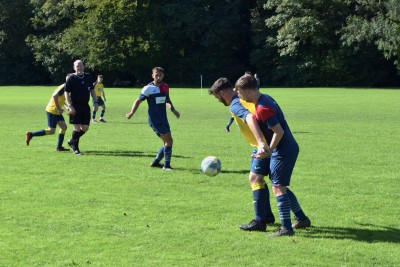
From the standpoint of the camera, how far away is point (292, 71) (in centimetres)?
6100

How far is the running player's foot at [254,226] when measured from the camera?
8.20 metres

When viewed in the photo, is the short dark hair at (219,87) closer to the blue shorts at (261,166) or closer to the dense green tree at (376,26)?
the blue shorts at (261,166)

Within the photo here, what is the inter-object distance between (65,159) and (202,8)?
52626mm

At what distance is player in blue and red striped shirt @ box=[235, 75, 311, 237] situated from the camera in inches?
296

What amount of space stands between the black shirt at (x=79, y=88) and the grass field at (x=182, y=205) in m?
1.26

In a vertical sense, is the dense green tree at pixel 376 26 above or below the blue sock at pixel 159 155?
above

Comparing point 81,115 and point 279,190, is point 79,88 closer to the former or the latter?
point 81,115

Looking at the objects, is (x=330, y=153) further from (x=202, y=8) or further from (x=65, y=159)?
(x=202, y=8)

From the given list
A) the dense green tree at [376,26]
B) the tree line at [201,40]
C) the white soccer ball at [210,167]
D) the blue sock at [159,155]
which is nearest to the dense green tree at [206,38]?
the tree line at [201,40]

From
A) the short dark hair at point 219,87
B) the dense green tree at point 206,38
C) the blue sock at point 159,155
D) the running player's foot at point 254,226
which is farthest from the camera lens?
the dense green tree at point 206,38

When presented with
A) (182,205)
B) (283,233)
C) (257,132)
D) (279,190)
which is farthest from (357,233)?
(182,205)

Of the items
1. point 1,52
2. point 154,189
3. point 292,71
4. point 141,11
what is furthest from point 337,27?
point 154,189

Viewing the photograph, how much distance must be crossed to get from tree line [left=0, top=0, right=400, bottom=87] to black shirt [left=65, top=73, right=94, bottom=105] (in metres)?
43.6

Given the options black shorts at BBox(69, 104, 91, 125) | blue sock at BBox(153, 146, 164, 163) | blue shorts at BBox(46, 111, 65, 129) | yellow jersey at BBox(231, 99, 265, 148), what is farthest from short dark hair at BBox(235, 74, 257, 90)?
blue shorts at BBox(46, 111, 65, 129)
